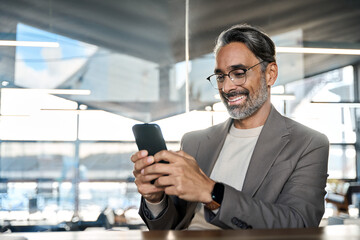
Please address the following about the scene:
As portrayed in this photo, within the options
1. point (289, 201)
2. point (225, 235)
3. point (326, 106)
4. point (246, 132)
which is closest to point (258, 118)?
point (246, 132)

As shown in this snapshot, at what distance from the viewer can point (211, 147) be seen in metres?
1.99

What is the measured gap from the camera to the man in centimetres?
136

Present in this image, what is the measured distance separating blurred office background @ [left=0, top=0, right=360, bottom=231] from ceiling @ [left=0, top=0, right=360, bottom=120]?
0.04 feet

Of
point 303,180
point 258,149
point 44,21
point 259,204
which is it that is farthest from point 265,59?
point 44,21

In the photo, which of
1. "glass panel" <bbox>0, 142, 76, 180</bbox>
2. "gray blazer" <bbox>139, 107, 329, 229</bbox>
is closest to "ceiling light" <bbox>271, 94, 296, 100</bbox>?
"glass panel" <bbox>0, 142, 76, 180</bbox>

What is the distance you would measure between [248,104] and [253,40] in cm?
27

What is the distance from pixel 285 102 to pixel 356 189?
5.01 ft

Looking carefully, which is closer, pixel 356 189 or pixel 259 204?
pixel 259 204

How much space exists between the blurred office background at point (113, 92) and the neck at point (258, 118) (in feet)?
11.5

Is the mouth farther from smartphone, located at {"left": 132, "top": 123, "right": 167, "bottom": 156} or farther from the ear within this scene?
smartphone, located at {"left": 132, "top": 123, "right": 167, "bottom": 156}

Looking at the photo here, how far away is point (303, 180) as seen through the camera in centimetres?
162

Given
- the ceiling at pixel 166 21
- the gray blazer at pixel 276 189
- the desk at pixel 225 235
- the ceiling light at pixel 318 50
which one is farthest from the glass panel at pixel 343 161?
the desk at pixel 225 235

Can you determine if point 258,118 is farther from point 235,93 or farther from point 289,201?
point 289,201

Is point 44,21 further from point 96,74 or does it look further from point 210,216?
point 210,216
